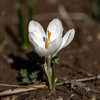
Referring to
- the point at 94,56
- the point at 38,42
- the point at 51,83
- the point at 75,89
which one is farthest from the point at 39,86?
the point at 94,56

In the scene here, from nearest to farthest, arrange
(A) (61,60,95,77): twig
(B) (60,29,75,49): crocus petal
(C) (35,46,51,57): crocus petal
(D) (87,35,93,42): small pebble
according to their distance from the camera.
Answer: (C) (35,46,51,57): crocus petal
(B) (60,29,75,49): crocus petal
(A) (61,60,95,77): twig
(D) (87,35,93,42): small pebble

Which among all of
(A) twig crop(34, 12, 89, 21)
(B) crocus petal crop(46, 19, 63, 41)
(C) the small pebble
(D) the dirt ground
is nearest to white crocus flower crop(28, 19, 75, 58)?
(B) crocus petal crop(46, 19, 63, 41)

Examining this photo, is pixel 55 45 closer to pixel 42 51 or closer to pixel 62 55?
pixel 42 51

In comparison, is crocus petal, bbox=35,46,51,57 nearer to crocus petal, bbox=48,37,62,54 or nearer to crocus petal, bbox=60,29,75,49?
crocus petal, bbox=48,37,62,54

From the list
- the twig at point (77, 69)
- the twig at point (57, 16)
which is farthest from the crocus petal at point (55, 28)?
the twig at point (57, 16)

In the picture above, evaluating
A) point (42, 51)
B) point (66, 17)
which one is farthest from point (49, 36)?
point (66, 17)

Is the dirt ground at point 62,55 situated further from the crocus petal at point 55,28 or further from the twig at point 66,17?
the crocus petal at point 55,28

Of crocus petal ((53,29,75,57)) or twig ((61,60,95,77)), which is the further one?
twig ((61,60,95,77))

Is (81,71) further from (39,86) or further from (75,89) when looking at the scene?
(39,86)
